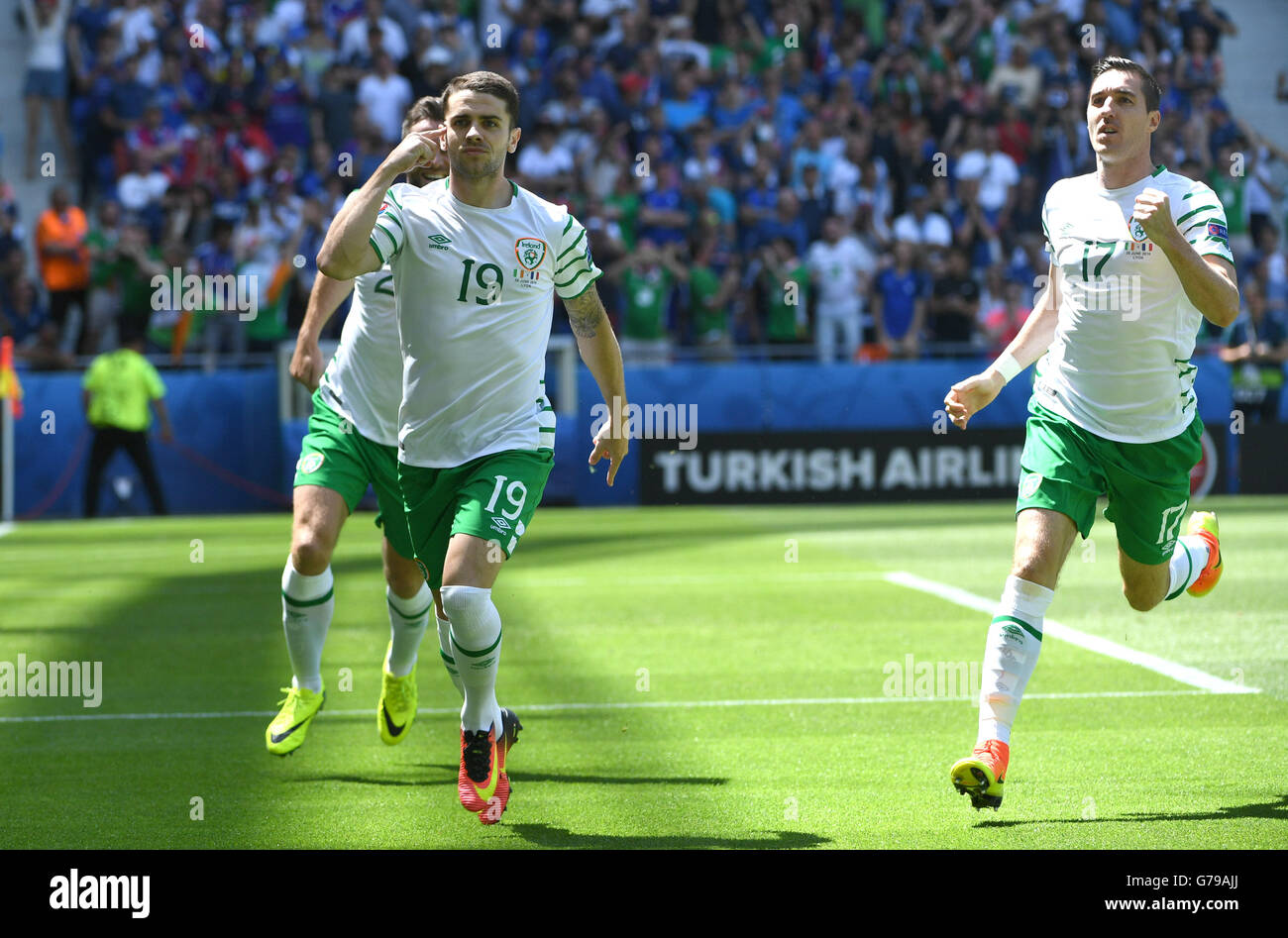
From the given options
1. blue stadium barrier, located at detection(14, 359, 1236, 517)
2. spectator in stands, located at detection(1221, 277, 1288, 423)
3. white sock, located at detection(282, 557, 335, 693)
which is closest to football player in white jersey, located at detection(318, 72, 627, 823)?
white sock, located at detection(282, 557, 335, 693)

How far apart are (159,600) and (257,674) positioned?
12.3 feet

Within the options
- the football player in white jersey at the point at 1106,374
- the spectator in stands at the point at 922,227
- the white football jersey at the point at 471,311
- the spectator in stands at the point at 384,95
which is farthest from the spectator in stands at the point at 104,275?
the football player in white jersey at the point at 1106,374

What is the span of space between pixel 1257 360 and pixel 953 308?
4.02m

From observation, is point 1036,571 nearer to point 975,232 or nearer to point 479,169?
point 479,169

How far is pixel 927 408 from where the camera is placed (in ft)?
71.5

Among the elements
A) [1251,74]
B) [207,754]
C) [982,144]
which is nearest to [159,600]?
[207,754]

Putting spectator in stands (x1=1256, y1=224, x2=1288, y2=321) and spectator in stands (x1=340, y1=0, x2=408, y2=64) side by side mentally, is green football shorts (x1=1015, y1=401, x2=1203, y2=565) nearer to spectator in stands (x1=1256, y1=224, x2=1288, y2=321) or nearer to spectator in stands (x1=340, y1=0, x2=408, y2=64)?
spectator in stands (x1=1256, y1=224, x2=1288, y2=321)

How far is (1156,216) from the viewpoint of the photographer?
573 centimetres

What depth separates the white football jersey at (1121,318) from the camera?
6.30m

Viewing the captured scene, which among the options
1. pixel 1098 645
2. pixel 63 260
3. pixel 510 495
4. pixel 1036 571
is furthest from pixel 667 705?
pixel 63 260

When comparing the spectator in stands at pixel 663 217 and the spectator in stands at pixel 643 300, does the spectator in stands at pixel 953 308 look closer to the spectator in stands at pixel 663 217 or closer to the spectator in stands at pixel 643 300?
the spectator in stands at pixel 663 217
